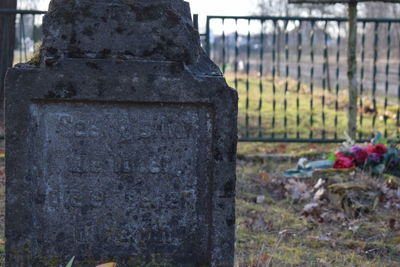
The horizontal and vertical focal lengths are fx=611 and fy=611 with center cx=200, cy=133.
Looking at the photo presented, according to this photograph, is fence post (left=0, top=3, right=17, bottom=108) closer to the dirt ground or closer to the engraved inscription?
the dirt ground

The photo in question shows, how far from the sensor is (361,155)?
5.68 metres

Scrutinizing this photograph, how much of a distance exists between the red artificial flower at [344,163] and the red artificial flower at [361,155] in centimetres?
6

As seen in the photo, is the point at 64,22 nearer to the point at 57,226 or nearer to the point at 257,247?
the point at 57,226

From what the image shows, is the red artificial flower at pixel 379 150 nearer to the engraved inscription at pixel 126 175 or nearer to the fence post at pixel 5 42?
the engraved inscription at pixel 126 175

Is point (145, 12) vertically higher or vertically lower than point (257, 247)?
higher

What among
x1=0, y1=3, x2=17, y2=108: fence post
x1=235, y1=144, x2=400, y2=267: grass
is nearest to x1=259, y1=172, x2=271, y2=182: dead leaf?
x1=235, y1=144, x2=400, y2=267: grass

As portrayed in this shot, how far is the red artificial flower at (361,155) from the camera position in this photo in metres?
5.68

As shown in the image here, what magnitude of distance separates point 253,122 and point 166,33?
24.2 feet

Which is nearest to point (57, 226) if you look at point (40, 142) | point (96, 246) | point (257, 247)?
point (96, 246)

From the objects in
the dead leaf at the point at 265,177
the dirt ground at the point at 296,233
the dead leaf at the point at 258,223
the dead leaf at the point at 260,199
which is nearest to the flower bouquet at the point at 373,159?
the dirt ground at the point at 296,233

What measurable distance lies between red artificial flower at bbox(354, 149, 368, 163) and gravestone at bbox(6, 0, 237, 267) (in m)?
3.33

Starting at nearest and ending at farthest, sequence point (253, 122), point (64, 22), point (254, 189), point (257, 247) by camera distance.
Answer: point (64, 22), point (257, 247), point (254, 189), point (253, 122)

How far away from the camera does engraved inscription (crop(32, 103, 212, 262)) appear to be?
2.57 meters

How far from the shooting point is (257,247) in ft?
12.8
